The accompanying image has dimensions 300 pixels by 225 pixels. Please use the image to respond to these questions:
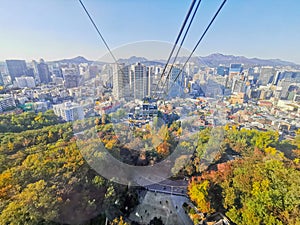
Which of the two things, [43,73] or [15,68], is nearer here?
[15,68]

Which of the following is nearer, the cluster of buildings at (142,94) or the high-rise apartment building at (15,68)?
the cluster of buildings at (142,94)

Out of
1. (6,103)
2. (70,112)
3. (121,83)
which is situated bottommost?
(6,103)

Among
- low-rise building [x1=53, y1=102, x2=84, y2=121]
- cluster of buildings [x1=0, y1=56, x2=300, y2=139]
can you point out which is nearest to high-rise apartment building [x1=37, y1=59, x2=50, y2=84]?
cluster of buildings [x1=0, y1=56, x2=300, y2=139]

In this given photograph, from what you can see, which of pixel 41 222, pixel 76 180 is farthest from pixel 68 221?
pixel 76 180

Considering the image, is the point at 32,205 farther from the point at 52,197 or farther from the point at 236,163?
the point at 236,163

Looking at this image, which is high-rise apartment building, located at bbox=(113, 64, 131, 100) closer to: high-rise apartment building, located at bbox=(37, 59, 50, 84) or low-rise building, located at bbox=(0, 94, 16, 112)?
low-rise building, located at bbox=(0, 94, 16, 112)

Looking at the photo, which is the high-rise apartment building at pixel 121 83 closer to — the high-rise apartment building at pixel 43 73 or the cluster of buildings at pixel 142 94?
the cluster of buildings at pixel 142 94

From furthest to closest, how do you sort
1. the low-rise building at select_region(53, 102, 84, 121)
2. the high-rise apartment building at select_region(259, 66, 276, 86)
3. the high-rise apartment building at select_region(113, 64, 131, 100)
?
the high-rise apartment building at select_region(259, 66, 276, 86), the low-rise building at select_region(53, 102, 84, 121), the high-rise apartment building at select_region(113, 64, 131, 100)

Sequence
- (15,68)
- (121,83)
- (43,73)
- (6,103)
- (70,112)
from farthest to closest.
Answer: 1. (43,73)
2. (15,68)
3. (6,103)
4. (70,112)
5. (121,83)

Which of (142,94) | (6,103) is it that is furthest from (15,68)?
(142,94)

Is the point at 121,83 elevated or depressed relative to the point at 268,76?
elevated

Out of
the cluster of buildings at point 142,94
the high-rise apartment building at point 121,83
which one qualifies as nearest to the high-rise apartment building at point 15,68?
the cluster of buildings at point 142,94

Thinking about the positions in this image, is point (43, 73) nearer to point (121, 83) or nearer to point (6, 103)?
point (6, 103)
